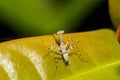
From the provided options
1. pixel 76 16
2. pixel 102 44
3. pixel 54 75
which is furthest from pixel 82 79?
pixel 76 16

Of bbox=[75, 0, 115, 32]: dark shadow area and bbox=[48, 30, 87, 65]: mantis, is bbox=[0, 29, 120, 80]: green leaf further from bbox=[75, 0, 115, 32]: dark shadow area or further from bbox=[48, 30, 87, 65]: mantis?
bbox=[75, 0, 115, 32]: dark shadow area

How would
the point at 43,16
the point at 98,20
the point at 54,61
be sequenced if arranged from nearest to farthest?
the point at 54,61, the point at 43,16, the point at 98,20

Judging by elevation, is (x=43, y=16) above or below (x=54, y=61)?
above

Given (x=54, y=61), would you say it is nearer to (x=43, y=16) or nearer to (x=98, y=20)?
(x=43, y=16)

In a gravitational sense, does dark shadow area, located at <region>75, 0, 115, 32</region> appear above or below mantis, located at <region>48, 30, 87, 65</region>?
above


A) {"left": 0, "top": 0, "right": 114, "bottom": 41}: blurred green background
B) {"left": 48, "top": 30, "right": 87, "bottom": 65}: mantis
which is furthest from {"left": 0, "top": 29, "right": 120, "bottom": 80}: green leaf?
{"left": 0, "top": 0, "right": 114, "bottom": 41}: blurred green background

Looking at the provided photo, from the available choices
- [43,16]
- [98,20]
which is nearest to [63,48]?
[43,16]

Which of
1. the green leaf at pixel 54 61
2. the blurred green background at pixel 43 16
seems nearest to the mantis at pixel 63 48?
the green leaf at pixel 54 61
